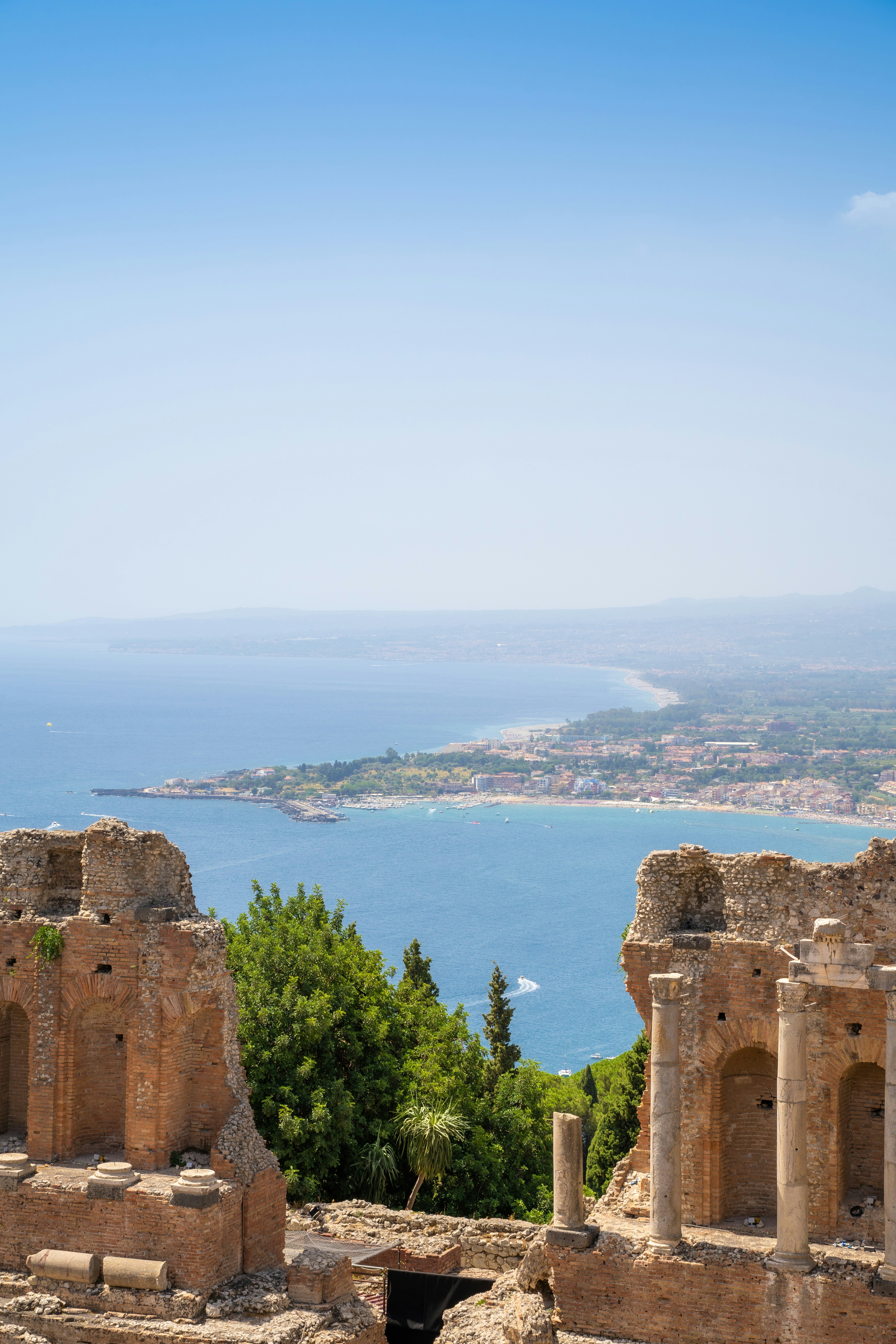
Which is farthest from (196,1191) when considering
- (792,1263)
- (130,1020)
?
(792,1263)

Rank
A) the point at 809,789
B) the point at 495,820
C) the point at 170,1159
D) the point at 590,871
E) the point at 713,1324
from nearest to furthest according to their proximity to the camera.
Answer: the point at 713,1324
the point at 170,1159
the point at 590,871
the point at 809,789
the point at 495,820

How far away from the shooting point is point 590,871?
153 m

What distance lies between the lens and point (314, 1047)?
3178cm

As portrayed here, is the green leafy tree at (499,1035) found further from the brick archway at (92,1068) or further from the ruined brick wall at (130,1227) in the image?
the ruined brick wall at (130,1227)

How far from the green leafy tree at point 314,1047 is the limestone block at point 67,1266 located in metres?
7.71

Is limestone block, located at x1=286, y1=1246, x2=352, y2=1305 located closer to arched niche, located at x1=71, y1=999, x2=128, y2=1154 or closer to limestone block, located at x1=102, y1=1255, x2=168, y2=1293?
limestone block, located at x1=102, y1=1255, x2=168, y2=1293

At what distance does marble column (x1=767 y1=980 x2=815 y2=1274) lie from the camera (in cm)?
1925

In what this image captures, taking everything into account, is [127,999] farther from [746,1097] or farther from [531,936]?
[531,936]

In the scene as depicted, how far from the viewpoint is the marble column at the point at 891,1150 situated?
18.6m

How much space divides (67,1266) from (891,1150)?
43.1 ft

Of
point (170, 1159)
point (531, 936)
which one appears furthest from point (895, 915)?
point (531, 936)

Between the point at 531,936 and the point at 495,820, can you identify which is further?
the point at 495,820

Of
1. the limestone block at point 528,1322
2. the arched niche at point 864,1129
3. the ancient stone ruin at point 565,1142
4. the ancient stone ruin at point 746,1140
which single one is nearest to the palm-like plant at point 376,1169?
the ancient stone ruin at point 565,1142

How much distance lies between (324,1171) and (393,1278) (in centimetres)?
669
